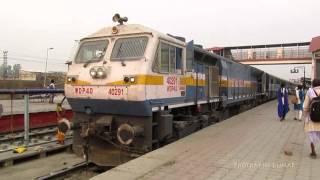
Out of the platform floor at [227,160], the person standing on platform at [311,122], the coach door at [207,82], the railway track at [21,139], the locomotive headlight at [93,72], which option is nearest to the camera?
the platform floor at [227,160]

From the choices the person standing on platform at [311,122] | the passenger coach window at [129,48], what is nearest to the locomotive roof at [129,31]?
the passenger coach window at [129,48]

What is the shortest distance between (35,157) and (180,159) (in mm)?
4503

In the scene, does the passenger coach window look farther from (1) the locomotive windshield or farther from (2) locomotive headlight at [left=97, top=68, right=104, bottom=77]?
(2) locomotive headlight at [left=97, top=68, right=104, bottom=77]

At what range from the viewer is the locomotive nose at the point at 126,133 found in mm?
8461

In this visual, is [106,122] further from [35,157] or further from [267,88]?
[267,88]

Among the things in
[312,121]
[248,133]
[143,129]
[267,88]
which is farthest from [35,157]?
[267,88]

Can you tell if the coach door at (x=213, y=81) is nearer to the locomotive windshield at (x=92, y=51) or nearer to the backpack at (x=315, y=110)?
the locomotive windshield at (x=92, y=51)

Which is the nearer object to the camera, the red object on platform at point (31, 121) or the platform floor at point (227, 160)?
the platform floor at point (227, 160)

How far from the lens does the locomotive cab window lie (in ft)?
30.1

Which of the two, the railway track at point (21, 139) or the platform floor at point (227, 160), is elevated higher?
the platform floor at point (227, 160)

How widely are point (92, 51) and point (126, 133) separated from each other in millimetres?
2533

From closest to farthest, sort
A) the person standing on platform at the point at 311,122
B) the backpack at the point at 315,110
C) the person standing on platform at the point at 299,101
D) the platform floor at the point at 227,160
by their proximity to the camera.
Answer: the platform floor at the point at 227,160 < the backpack at the point at 315,110 < the person standing on platform at the point at 311,122 < the person standing on platform at the point at 299,101

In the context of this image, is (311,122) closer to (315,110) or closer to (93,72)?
(315,110)

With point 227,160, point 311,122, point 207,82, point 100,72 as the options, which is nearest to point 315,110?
point 311,122
